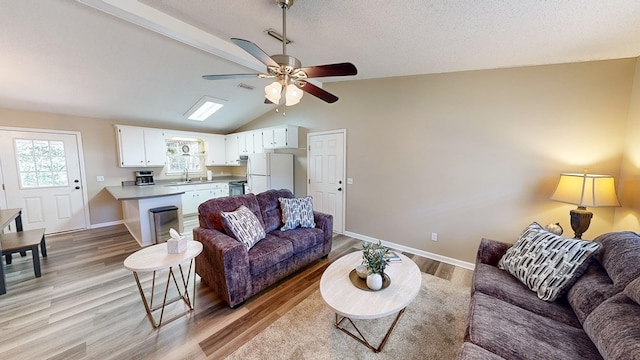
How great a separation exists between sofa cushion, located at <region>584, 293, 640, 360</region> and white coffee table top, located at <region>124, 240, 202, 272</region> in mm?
2704

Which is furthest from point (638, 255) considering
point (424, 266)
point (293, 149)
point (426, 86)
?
point (293, 149)

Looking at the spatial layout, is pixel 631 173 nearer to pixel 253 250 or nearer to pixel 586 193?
pixel 586 193

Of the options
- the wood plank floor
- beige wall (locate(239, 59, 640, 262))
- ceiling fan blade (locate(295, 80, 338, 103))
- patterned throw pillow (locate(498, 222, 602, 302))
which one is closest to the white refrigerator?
beige wall (locate(239, 59, 640, 262))

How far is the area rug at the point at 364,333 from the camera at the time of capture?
1725mm

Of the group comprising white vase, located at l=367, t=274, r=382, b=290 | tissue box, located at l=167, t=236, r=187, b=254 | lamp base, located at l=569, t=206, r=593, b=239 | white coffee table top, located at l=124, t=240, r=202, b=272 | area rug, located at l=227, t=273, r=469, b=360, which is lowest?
area rug, located at l=227, t=273, r=469, b=360

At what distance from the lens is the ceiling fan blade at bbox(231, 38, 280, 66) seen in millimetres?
1412

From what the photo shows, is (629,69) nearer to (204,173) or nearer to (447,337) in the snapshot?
(447,337)

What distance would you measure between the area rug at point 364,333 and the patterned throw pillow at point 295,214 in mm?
1015

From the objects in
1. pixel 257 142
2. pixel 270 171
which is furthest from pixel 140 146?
pixel 270 171

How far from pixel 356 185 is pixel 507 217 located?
2.17 metres

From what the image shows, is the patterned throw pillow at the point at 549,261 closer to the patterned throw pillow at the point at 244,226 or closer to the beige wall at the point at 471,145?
the beige wall at the point at 471,145

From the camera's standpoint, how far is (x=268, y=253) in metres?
2.44

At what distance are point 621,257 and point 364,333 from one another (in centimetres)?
184

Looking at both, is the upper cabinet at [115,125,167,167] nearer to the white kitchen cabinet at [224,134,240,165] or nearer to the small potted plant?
the white kitchen cabinet at [224,134,240,165]
